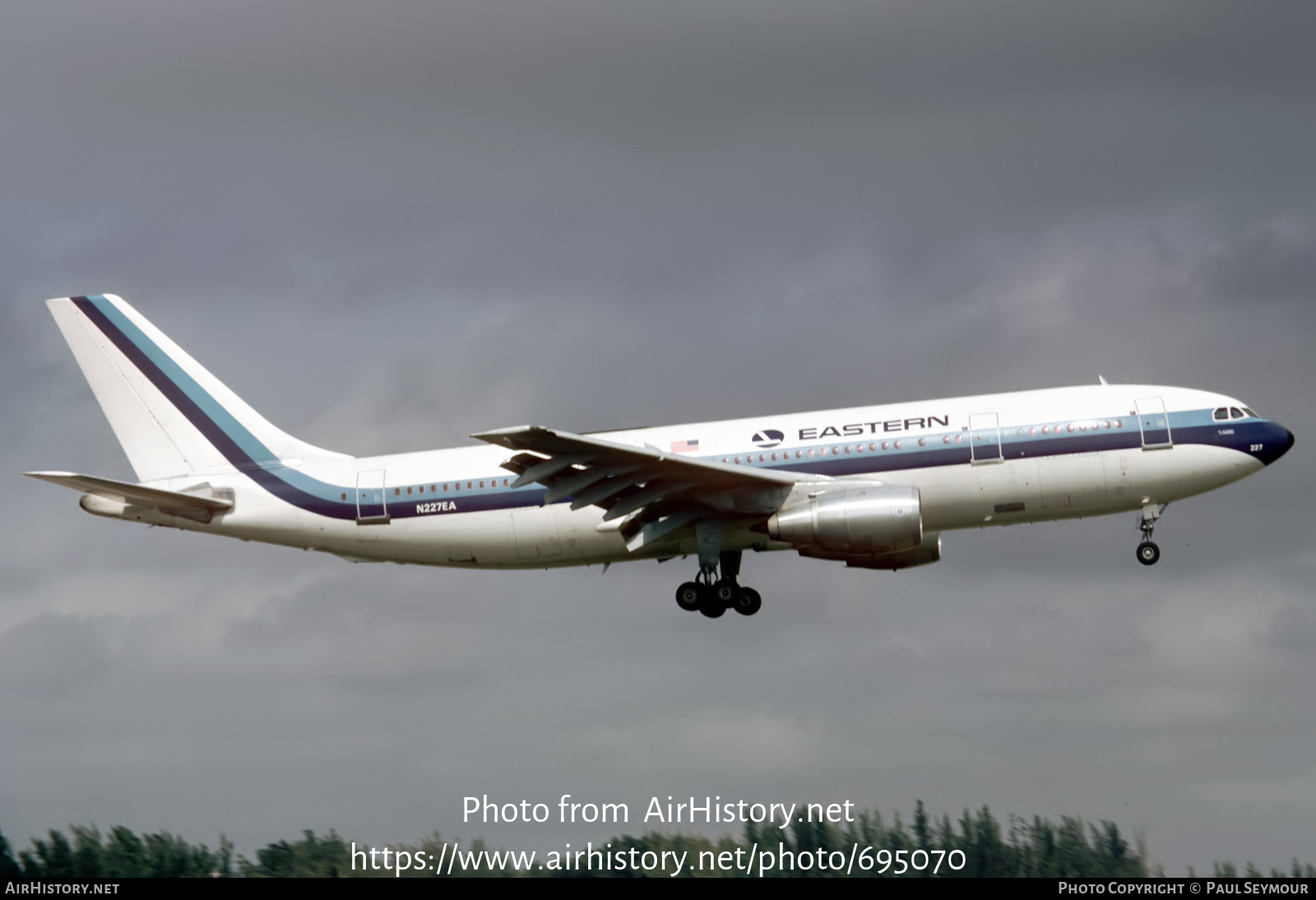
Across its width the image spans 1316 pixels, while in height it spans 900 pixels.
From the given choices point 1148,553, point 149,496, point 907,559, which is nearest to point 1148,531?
point 1148,553

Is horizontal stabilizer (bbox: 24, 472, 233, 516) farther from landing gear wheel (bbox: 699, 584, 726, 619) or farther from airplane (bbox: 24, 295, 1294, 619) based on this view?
landing gear wheel (bbox: 699, 584, 726, 619)

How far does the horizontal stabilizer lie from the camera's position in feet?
151

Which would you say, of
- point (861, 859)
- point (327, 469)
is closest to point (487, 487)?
point (327, 469)

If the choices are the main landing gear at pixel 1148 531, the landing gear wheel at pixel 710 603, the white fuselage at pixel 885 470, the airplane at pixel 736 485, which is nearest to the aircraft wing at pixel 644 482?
the airplane at pixel 736 485

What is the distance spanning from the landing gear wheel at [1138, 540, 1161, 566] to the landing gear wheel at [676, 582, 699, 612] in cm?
1198

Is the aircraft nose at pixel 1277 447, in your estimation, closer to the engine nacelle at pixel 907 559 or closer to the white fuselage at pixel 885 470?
the white fuselage at pixel 885 470

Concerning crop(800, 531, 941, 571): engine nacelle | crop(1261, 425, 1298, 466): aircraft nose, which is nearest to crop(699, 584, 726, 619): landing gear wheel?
crop(800, 531, 941, 571): engine nacelle

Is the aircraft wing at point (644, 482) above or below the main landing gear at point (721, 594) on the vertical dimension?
above

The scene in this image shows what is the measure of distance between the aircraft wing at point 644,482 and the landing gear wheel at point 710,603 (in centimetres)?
219

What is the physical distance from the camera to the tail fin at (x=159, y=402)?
51.2m

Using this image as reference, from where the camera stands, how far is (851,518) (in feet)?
143

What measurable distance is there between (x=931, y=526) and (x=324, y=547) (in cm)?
1709

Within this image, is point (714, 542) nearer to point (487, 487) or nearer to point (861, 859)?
point (487, 487)

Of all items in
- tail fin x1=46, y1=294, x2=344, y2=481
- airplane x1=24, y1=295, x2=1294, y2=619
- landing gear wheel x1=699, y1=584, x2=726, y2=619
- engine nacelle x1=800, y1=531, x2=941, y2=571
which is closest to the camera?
airplane x1=24, y1=295, x2=1294, y2=619
